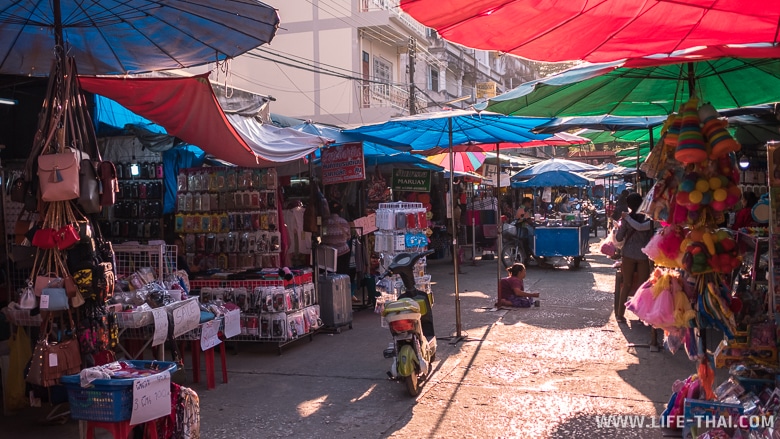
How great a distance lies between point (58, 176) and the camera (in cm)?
473

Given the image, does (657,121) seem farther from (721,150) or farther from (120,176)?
(120,176)

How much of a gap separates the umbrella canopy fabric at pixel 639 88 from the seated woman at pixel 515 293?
4356 mm

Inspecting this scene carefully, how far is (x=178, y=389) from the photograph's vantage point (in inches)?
185

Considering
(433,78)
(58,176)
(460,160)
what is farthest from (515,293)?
(433,78)

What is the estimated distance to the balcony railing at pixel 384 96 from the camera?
25734 mm

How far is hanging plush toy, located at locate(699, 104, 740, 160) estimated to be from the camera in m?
4.50

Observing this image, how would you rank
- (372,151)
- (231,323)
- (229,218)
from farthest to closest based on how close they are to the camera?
1. (372,151)
2. (229,218)
3. (231,323)

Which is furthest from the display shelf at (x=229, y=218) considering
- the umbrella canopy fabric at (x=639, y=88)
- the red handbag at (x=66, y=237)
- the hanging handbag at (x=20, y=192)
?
the red handbag at (x=66, y=237)

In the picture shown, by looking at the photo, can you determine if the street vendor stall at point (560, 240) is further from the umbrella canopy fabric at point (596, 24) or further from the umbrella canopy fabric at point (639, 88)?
the umbrella canopy fabric at point (596, 24)

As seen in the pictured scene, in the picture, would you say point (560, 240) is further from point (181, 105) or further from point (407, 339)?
point (181, 105)

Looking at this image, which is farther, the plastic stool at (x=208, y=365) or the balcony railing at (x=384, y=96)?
the balcony railing at (x=384, y=96)

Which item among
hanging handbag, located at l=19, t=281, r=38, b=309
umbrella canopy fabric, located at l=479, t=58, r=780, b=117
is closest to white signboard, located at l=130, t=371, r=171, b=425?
Result: hanging handbag, located at l=19, t=281, r=38, b=309

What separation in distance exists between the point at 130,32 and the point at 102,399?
326 centimetres

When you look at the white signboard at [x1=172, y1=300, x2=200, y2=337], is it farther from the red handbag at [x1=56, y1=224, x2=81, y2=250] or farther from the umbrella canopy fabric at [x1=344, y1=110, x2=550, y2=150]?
the umbrella canopy fabric at [x1=344, y1=110, x2=550, y2=150]
